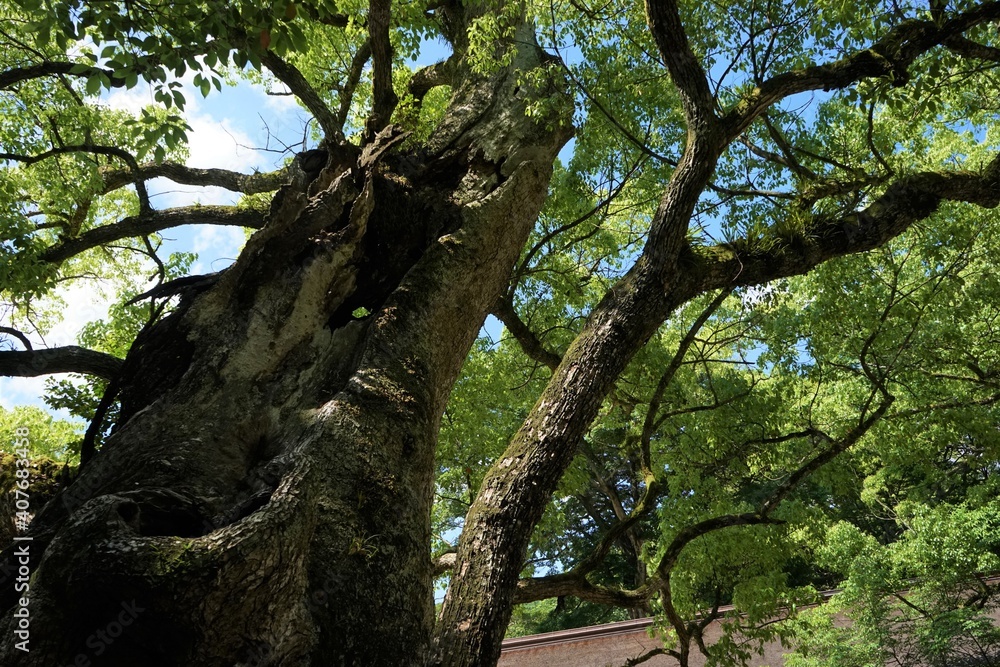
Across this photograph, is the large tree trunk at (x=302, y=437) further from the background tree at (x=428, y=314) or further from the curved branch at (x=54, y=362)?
the curved branch at (x=54, y=362)

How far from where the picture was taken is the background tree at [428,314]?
2.38 metres

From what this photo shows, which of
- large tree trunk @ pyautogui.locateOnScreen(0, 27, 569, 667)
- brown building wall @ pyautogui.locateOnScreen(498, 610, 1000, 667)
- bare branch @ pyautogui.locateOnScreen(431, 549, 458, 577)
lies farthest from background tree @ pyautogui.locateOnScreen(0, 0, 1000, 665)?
brown building wall @ pyautogui.locateOnScreen(498, 610, 1000, 667)

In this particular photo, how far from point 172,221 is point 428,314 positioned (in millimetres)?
4229

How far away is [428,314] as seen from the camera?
375 centimetres

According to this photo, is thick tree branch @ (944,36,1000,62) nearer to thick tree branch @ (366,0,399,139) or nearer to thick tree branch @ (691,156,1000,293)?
thick tree branch @ (691,156,1000,293)

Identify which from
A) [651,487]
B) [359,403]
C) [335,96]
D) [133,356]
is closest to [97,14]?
[133,356]

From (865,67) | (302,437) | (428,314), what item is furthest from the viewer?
(865,67)

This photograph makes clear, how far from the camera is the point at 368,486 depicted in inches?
111

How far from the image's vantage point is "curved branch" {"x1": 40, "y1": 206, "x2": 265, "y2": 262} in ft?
Result: 20.9

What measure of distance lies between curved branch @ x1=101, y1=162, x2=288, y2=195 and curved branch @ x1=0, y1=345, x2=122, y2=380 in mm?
3131

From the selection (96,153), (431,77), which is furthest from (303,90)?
(96,153)

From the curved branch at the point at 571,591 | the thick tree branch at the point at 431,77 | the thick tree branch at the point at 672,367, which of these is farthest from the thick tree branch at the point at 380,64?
the curved branch at the point at 571,591

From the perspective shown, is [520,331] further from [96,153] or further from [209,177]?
[96,153]

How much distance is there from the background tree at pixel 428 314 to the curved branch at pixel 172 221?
0.03 m
